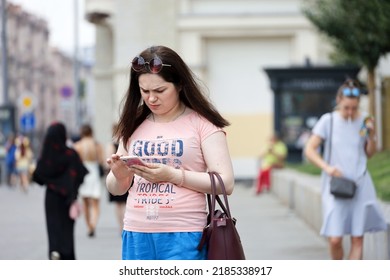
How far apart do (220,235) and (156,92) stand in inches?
28.3

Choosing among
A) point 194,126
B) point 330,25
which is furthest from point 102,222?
point 194,126

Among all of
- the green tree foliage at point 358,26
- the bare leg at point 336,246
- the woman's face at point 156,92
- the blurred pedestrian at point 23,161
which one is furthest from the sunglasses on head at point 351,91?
the blurred pedestrian at point 23,161

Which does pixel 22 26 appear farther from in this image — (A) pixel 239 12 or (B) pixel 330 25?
(B) pixel 330 25

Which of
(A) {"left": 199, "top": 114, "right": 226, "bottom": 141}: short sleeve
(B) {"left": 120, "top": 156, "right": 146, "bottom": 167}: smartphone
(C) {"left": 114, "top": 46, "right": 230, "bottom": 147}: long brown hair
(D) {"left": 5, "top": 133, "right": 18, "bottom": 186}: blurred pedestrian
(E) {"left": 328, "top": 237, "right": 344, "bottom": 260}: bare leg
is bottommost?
(D) {"left": 5, "top": 133, "right": 18, "bottom": 186}: blurred pedestrian

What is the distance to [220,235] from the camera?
16.8 feet

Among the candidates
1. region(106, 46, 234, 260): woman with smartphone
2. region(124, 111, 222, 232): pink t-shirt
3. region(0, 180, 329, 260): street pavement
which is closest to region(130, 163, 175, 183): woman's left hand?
region(106, 46, 234, 260): woman with smartphone

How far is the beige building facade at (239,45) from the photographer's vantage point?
39.4m

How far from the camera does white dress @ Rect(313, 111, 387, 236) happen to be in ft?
29.5

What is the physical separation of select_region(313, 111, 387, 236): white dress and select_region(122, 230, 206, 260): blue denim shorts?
155 inches

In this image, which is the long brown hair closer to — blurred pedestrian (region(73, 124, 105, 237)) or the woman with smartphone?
the woman with smartphone

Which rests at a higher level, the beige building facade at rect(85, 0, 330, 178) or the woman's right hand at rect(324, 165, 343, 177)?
the beige building facade at rect(85, 0, 330, 178)

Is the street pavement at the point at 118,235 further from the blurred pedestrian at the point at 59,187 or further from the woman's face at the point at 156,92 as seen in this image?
the woman's face at the point at 156,92
